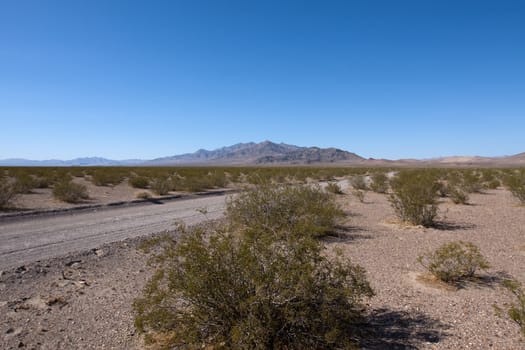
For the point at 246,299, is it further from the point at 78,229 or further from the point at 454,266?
the point at 78,229

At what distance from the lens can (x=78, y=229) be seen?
12.5 meters

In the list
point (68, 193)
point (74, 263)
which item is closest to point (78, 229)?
point (74, 263)

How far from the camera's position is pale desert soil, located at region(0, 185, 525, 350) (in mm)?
4773

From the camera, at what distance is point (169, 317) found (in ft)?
13.2

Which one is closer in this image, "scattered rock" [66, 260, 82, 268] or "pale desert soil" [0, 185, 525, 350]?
"pale desert soil" [0, 185, 525, 350]

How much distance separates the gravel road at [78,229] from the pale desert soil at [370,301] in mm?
1056

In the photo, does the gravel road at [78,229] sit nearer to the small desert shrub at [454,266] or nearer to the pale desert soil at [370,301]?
the pale desert soil at [370,301]

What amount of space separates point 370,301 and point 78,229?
11001 mm

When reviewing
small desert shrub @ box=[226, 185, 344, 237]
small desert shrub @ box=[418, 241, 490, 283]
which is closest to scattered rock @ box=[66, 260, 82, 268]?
small desert shrub @ box=[226, 185, 344, 237]

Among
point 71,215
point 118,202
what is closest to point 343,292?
point 71,215

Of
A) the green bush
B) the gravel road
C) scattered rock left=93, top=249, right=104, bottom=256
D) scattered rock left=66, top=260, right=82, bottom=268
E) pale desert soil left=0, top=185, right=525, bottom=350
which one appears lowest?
pale desert soil left=0, top=185, right=525, bottom=350

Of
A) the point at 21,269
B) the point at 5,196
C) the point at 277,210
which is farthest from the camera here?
the point at 5,196

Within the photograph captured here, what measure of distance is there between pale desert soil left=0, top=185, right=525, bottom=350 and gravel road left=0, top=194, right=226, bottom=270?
3.47 feet

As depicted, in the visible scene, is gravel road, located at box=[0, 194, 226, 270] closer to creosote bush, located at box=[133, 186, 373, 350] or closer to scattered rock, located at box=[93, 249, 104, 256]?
scattered rock, located at box=[93, 249, 104, 256]
